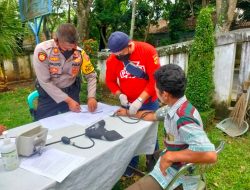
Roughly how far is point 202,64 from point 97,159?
3.08 m

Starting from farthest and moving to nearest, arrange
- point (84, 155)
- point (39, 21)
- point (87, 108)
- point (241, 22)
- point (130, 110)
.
Result: point (241, 22) < point (39, 21) < point (87, 108) < point (130, 110) < point (84, 155)

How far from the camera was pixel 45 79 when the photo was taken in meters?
2.86

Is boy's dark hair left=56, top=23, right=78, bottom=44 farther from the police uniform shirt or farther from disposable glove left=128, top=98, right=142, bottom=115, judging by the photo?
disposable glove left=128, top=98, right=142, bottom=115

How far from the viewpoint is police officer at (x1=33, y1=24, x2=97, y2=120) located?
274 cm

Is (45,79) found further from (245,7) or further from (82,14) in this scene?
(245,7)

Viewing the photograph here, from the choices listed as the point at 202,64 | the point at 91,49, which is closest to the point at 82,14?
the point at 91,49

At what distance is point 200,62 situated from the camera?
4504mm

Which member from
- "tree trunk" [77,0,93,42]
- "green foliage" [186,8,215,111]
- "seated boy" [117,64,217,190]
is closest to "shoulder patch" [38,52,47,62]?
"seated boy" [117,64,217,190]

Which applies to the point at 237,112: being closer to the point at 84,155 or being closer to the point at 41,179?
the point at 84,155

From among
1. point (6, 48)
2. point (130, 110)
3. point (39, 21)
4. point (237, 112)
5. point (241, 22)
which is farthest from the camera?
point (241, 22)

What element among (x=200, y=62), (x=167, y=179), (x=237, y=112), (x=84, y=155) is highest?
(x=200, y=62)

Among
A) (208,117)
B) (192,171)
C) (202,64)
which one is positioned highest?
(202,64)

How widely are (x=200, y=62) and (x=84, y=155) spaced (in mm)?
3116

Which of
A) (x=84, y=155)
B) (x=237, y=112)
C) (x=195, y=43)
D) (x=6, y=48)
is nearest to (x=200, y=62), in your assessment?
(x=195, y=43)
